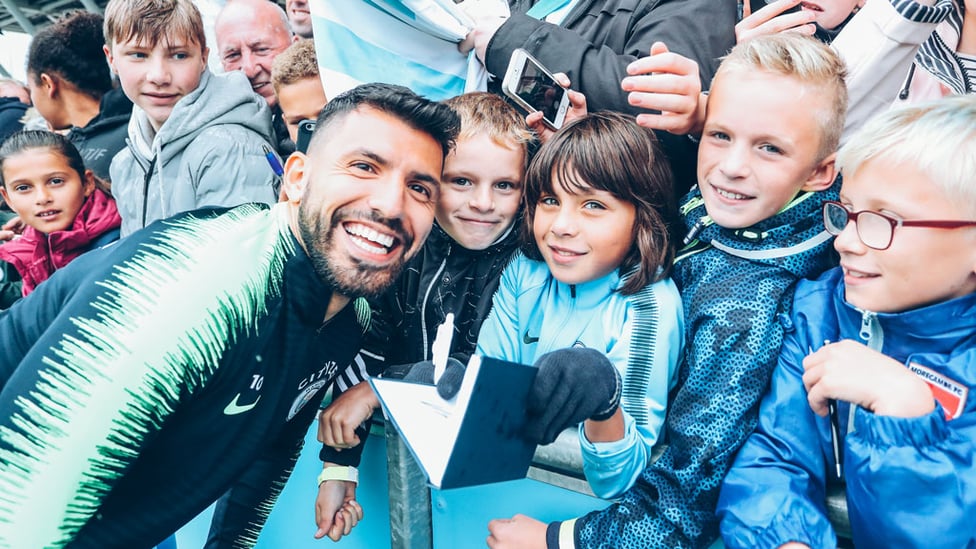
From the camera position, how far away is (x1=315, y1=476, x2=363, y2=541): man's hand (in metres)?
1.89

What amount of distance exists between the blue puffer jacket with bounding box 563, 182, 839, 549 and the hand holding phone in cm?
59

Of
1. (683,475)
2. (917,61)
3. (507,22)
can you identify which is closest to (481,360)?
(683,475)

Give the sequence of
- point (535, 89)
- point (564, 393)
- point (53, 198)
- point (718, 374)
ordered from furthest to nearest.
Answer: point (53, 198) → point (535, 89) → point (718, 374) → point (564, 393)

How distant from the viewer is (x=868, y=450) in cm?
112

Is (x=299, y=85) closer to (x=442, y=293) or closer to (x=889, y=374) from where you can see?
(x=442, y=293)

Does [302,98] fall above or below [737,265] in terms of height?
above

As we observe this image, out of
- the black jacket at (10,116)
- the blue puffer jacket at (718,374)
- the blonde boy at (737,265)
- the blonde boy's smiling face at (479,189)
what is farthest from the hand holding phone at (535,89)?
the black jacket at (10,116)

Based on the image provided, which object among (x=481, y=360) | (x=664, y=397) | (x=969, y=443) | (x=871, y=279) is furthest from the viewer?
(x=664, y=397)

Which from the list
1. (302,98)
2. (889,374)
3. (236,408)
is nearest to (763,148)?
(889,374)

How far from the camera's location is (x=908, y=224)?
1193mm

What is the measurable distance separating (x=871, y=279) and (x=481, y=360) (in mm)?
760

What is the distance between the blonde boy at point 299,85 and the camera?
8.96ft

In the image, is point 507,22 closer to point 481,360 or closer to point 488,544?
point 481,360

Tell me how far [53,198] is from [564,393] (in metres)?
3.07
